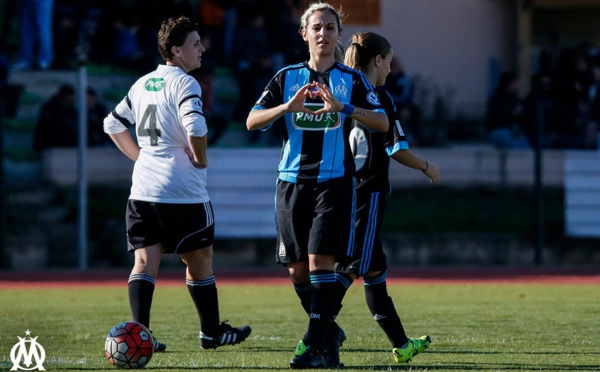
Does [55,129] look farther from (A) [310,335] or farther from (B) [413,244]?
(A) [310,335]

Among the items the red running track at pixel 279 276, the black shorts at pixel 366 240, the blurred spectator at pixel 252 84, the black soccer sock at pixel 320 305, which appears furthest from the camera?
the blurred spectator at pixel 252 84

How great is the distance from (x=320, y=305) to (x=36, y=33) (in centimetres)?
1532

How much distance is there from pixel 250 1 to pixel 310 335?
15277 mm

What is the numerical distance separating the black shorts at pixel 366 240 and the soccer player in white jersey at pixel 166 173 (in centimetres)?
100

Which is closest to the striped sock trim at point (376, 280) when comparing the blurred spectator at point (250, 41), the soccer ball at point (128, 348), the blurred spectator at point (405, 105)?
the soccer ball at point (128, 348)

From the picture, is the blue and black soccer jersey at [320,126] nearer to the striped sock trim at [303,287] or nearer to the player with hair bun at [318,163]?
the player with hair bun at [318,163]

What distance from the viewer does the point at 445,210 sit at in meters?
20.0

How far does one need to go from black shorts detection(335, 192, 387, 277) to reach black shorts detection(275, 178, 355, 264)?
0.77 feet

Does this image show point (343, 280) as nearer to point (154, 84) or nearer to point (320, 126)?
point (320, 126)

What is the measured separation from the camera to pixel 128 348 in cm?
702

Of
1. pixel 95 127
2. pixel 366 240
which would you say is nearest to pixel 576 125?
pixel 95 127

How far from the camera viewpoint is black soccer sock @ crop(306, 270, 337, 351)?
708 centimetres

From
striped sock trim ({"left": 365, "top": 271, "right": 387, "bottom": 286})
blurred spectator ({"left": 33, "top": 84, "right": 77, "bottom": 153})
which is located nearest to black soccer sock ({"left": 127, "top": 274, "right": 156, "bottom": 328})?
striped sock trim ({"left": 365, "top": 271, "right": 387, "bottom": 286})

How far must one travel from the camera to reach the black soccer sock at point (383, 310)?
301 inches
